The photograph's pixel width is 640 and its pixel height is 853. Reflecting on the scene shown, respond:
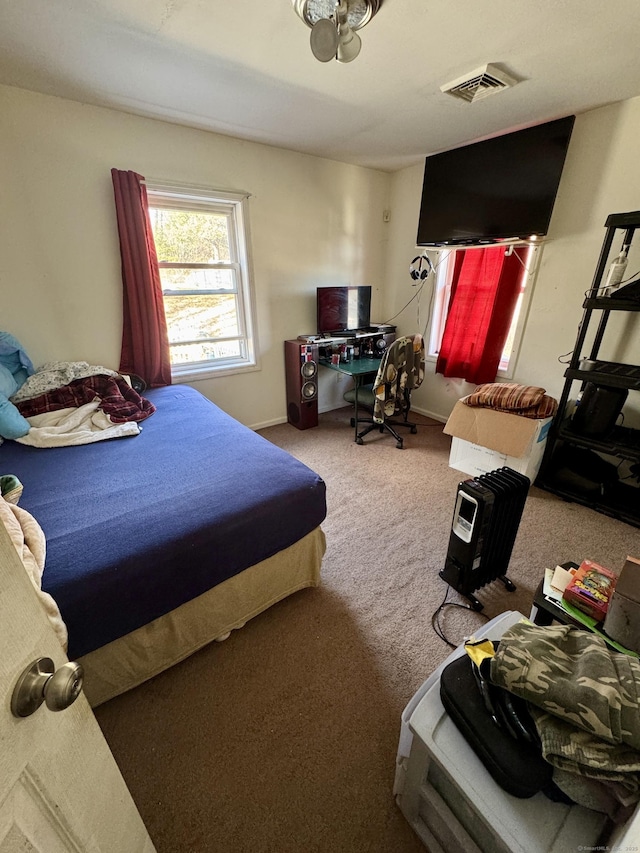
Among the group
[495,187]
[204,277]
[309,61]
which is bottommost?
[204,277]

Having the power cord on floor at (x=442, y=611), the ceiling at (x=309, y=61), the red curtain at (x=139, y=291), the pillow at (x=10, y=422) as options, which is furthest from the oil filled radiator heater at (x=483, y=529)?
the red curtain at (x=139, y=291)

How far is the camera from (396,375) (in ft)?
9.66

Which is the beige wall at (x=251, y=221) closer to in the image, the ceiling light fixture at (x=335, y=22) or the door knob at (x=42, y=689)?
the ceiling light fixture at (x=335, y=22)

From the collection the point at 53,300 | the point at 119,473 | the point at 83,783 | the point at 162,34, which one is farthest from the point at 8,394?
the point at 83,783

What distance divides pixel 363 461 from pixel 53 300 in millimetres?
2549

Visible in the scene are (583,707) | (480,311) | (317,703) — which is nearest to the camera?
(583,707)

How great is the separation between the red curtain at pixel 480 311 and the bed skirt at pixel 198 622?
237cm

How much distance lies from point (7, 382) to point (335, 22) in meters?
2.39

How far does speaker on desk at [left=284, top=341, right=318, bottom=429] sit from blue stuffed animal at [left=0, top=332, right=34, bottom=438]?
6.57 feet

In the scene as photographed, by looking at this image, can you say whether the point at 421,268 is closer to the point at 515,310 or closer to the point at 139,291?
the point at 515,310

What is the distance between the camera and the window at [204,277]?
8.99ft

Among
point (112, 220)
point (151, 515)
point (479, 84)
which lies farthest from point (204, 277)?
point (151, 515)

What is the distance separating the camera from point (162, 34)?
60.5 inches

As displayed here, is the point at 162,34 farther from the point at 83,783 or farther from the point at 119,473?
the point at 83,783
